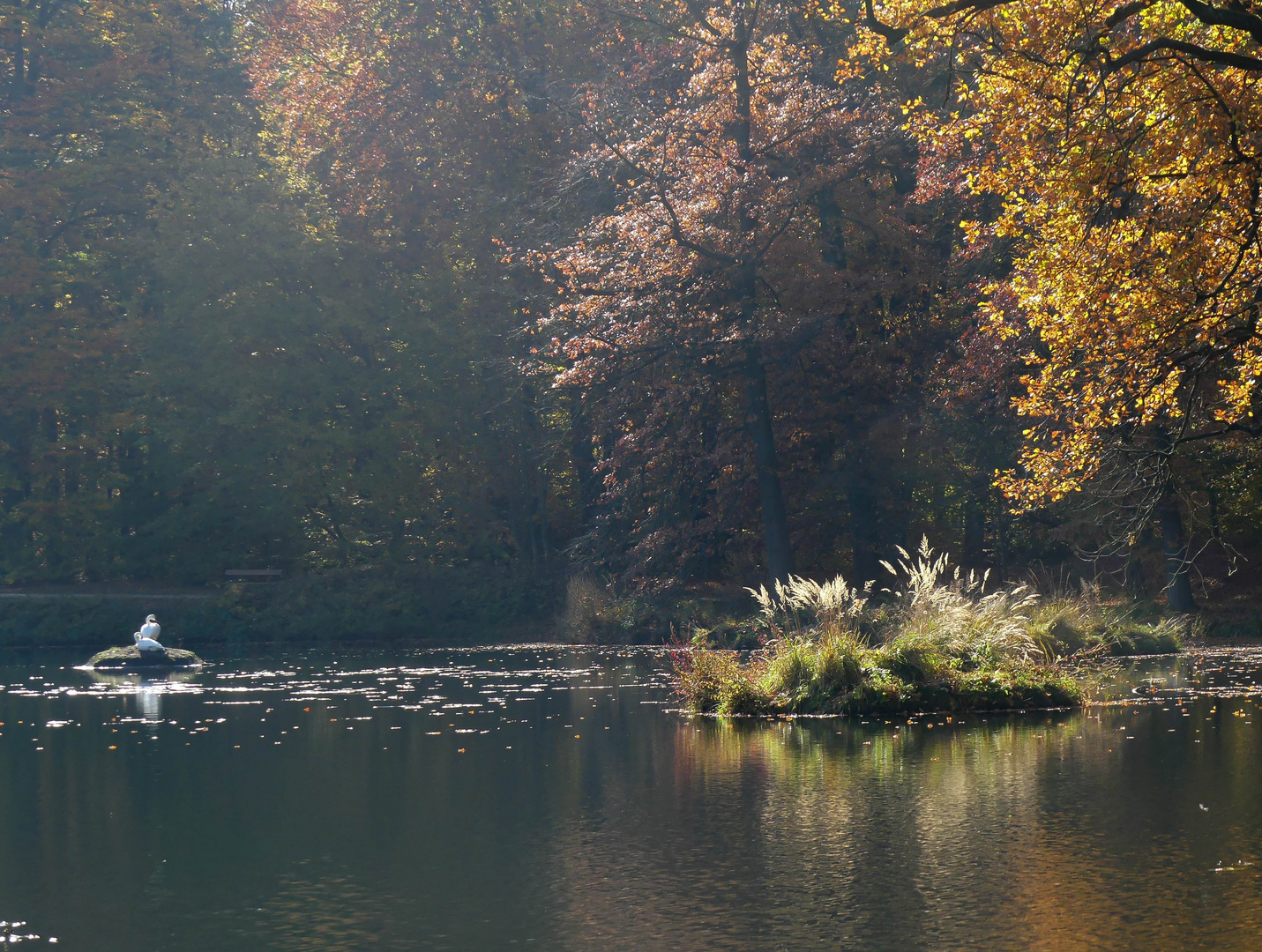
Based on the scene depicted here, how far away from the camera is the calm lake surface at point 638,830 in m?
6.20

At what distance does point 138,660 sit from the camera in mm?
23031

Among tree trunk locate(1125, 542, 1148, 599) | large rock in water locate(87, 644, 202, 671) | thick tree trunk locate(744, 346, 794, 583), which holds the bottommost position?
large rock in water locate(87, 644, 202, 671)

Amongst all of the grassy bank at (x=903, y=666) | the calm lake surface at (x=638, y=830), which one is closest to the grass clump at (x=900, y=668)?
the grassy bank at (x=903, y=666)

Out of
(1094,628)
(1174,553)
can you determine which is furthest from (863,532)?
(1094,628)

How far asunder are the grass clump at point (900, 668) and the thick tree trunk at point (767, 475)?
35.4ft

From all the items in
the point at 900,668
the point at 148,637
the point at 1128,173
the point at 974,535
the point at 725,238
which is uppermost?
the point at 725,238

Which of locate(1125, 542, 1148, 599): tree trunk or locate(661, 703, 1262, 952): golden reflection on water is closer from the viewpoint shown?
locate(661, 703, 1262, 952): golden reflection on water

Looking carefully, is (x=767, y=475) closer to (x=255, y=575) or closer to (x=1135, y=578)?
(x=1135, y=578)

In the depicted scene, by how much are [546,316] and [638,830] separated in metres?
23.6

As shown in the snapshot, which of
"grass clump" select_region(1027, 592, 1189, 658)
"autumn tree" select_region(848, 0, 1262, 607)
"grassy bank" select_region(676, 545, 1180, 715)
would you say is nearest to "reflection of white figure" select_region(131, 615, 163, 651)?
"grassy bank" select_region(676, 545, 1180, 715)

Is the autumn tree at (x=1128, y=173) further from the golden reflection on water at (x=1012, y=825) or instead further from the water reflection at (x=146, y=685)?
the water reflection at (x=146, y=685)

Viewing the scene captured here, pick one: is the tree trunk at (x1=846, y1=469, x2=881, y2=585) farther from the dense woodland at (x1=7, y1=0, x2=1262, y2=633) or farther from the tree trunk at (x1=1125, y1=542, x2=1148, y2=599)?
the tree trunk at (x1=1125, y1=542, x2=1148, y2=599)

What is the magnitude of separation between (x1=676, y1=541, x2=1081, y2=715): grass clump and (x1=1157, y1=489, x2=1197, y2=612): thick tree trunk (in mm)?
9256

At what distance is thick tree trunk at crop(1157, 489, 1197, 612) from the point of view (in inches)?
912
